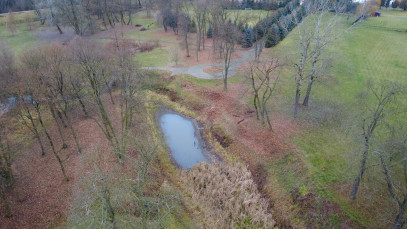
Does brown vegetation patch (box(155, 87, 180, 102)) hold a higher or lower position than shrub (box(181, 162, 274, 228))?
higher

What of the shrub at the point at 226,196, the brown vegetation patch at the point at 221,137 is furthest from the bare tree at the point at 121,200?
the brown vegetation patch at the point at 221,137

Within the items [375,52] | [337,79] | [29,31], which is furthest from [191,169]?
[29,31]

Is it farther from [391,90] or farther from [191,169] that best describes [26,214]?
[391,90]

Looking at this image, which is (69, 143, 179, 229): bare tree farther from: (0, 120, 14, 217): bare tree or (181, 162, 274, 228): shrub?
(0, 120, 14, 217): bare tree

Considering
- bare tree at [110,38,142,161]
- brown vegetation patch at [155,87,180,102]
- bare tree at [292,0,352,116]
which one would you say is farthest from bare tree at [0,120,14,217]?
bare tree at [292,0,352,116]

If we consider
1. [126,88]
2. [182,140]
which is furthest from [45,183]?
[182,140]

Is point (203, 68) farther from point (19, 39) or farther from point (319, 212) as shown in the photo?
point (19, 39)

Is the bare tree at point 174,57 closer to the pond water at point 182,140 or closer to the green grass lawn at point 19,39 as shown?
the pond water at point 182,140
